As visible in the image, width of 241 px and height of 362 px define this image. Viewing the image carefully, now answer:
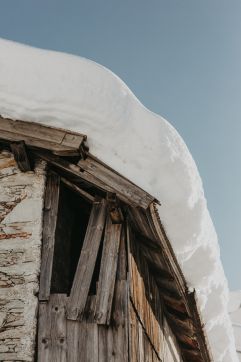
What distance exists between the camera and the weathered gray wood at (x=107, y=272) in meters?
3.47

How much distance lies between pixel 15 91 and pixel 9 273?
63.0 inches

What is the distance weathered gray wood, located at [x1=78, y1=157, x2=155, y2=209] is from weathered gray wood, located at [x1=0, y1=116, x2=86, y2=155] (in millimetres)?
171

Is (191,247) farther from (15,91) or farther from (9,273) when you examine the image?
(15,91)

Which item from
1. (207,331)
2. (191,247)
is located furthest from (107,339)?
(207,331)

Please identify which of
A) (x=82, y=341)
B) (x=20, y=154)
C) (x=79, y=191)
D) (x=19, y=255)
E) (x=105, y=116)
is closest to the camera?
(x=82, y=341)

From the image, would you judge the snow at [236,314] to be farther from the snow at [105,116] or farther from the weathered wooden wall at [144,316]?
the snow at [105,116]

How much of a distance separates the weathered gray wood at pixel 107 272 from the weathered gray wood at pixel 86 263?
0.27ft

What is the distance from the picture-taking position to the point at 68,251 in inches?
171

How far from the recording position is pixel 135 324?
396cm

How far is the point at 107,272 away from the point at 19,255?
2.60ft

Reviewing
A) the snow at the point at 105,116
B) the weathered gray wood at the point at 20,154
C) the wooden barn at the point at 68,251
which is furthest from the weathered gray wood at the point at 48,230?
the snow at the point at 105,116

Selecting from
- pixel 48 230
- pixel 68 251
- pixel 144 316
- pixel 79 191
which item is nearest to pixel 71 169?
pixel 79 191

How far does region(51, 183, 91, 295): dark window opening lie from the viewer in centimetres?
397

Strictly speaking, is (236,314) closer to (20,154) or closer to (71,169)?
(71,169)
